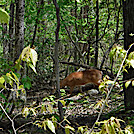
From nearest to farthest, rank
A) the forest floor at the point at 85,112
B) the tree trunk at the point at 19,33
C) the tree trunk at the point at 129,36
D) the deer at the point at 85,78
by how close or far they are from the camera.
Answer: the tree trunk at the point at 129,36, the forest floor at the point at 85,112, the tree trunk at the point at 19,33, the deer at the point at 85,78

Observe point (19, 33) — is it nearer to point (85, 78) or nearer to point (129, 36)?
point (129, 36)

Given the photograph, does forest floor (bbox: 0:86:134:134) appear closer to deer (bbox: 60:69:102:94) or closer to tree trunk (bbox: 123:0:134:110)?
tree trunk (bbox: 123:0:134:110)

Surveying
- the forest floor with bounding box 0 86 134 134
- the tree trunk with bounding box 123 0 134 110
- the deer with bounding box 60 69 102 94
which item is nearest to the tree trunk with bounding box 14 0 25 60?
the forest floor with bounding box 0 86 134 134

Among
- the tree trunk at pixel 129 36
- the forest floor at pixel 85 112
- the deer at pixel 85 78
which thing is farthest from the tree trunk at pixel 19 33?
the deer at pixel 85 78

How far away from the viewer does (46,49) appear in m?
10.0

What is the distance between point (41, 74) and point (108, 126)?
A: 9.31m

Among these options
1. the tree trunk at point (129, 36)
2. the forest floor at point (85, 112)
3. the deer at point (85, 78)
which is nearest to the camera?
the tree trunk at point (129, 36)

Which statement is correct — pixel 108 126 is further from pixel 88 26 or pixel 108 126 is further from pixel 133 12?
pixel 88 26

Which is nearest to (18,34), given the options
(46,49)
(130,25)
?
(130,25)

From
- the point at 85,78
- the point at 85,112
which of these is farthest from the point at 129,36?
the point at 85,78

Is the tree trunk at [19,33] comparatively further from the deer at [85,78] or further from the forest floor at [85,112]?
the deer at [85,78]

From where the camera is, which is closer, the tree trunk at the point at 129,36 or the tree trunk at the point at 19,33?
the tree trunk at the point at 129,36

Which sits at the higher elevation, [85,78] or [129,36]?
[129,36]

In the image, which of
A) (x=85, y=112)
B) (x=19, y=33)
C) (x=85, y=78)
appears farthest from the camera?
(x=85, y=78)
